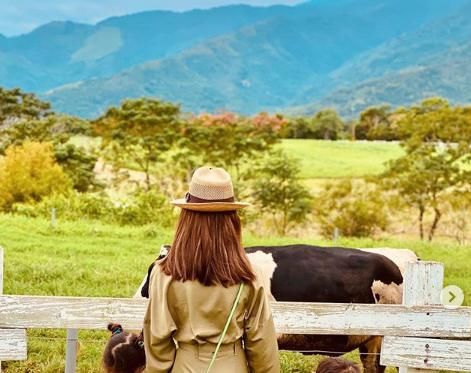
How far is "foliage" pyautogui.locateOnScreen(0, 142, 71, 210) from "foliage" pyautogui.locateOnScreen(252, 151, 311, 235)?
8010 millimetres

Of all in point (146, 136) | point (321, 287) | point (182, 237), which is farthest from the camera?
point (146, 136)

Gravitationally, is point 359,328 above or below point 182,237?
below

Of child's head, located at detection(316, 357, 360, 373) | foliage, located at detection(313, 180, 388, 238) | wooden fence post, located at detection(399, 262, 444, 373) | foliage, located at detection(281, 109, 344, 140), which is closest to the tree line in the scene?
foliage, located at detection(313, 180, 388, 238)

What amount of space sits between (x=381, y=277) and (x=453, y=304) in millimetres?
2488

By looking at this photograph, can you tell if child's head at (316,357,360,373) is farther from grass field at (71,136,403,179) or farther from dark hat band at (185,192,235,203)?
grass field at (71,136,403,179)

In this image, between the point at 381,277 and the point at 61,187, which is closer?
the point at 381,277

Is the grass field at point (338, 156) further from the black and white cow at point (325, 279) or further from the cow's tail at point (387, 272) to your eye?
the cow's tail at point (387, 272)

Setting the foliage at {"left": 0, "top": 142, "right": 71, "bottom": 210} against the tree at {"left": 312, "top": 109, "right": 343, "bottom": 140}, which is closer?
the foliage at {"left": 0, "top": 142, "right": 71, "bottom": 210}

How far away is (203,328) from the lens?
11.5 feet

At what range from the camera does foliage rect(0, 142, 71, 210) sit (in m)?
29.7

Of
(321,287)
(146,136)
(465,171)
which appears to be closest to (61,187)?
(146,136)

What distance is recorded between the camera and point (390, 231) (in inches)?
1104

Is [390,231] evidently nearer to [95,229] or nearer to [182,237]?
[95,229]

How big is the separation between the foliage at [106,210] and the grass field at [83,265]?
2988 mm
